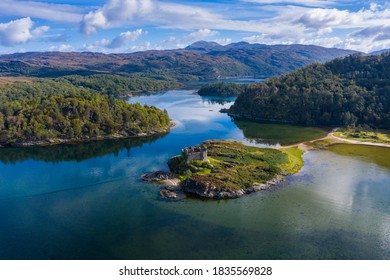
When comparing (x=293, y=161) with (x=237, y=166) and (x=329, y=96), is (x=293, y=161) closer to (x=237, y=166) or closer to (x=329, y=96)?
(x=237, y=166)

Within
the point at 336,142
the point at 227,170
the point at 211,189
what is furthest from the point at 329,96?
the point at 211,189

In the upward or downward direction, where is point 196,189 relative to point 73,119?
downward

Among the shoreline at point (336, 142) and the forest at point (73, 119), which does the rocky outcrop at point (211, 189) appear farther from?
the forest at point (73, 119)

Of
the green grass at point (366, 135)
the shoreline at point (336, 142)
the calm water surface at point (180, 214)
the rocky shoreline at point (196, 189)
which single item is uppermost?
the green grass at point (366, 135)

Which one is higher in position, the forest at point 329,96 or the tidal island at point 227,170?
the forest at point 329,96

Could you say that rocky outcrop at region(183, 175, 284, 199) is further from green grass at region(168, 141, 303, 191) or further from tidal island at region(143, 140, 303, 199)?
green grass at region(168, 141, 303, 191)

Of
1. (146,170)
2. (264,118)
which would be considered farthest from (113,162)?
(264,118)

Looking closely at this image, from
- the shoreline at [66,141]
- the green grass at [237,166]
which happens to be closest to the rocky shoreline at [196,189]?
the green grass at [237,166]
